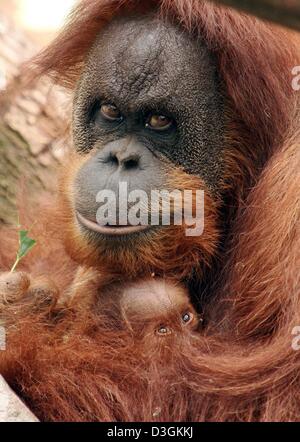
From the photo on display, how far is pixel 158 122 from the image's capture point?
3.05 metres

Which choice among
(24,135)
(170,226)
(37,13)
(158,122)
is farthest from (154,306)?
(37,13)

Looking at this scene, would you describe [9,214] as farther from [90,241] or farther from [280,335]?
[280,335]

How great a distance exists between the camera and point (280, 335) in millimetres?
2645

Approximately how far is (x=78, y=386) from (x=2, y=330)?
439 mm

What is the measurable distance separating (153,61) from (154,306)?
0.84 metres

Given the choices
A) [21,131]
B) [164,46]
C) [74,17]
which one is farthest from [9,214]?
[164,46]

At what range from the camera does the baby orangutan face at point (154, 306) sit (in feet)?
9.41

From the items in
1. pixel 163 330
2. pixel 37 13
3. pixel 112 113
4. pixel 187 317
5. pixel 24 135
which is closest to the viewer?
pixel 163 330

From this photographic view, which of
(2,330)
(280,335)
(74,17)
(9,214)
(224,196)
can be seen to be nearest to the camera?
(280,335)

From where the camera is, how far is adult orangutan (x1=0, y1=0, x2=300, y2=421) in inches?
105

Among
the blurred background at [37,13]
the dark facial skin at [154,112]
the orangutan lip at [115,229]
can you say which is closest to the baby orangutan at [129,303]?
the orangutan lip at [115,229]

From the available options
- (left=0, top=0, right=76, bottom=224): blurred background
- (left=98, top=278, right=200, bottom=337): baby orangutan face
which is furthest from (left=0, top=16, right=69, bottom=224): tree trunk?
(left=98, top=278, right=200, bottom=337): baby orangutan face

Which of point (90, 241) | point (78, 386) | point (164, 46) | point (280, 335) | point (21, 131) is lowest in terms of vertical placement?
point (78, 386)

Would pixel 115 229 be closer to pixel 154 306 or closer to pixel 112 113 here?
pixel 154 306
